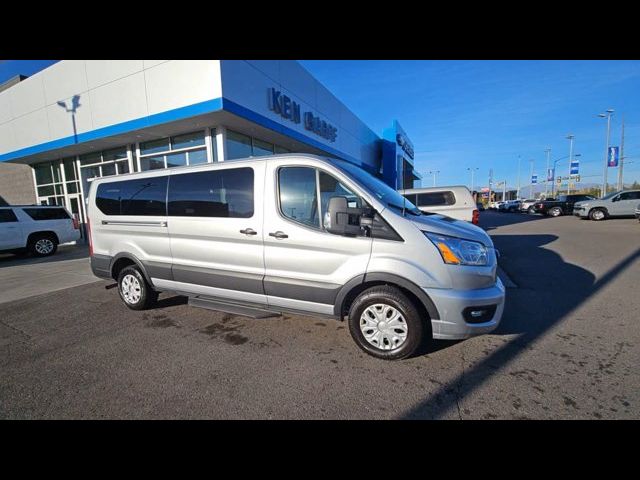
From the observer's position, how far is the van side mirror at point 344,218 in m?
2.83

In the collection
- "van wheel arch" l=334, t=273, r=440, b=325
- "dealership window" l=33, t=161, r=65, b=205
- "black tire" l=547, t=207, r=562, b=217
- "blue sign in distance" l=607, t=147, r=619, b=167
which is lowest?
"black tire" l=547, t=207, r=562, b=217

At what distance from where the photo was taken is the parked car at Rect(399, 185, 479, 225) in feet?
29.8

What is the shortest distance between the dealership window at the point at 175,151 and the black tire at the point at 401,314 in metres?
9.93

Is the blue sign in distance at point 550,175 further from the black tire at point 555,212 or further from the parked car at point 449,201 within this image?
the parked car at point 449,201

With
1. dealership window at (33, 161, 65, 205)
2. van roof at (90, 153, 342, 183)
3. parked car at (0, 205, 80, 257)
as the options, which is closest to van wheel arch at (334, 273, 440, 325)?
van roof at (90, 153, 342, 183)

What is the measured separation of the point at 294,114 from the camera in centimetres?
1257

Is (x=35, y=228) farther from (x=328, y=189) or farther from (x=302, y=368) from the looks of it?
(x=302, y=368)

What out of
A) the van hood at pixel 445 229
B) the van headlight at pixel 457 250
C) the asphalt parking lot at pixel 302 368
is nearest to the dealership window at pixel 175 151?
the asphalt parking lot at pixel 302 368

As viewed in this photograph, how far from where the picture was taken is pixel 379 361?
2.91 m

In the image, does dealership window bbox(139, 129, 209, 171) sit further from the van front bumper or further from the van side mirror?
the van front bumper

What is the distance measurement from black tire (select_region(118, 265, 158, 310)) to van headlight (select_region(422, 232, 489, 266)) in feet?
13.7

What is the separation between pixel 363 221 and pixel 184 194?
2.58 m

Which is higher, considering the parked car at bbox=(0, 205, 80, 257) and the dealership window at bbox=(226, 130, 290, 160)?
the dealership window at bbox=(226, 130, 290, 160)
